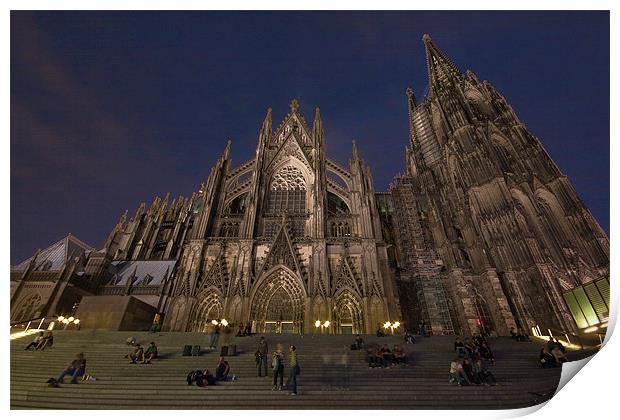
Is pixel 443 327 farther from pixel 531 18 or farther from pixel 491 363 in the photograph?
pixel 531 18

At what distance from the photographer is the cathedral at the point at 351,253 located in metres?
17.8

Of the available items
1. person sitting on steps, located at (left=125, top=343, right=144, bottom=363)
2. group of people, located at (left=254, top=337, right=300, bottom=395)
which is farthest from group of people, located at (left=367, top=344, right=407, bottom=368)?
person sitting on steps, located at (left=125, top=343, right=144, bottom=363)

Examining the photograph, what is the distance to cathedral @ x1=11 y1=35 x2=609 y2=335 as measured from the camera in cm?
1778

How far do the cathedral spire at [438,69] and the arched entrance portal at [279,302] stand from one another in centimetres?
2876

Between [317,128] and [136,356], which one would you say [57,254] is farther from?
[317,128]

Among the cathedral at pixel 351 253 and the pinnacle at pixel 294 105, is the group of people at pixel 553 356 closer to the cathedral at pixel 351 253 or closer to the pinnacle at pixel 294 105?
the cathedral at pixel 351 253

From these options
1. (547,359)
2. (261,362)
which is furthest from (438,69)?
(261,362)

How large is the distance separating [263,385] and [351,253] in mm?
13056

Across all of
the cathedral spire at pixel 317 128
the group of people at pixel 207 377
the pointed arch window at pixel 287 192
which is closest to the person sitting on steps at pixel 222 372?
the group of people at pixel 207 377

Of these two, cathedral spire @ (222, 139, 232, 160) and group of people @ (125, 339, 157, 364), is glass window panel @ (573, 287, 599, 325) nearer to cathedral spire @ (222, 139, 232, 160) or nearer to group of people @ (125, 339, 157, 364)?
group of people @ (125, 339, 157, 364)

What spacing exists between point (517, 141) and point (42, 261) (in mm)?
39463

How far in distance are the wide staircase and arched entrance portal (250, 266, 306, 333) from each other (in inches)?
283
